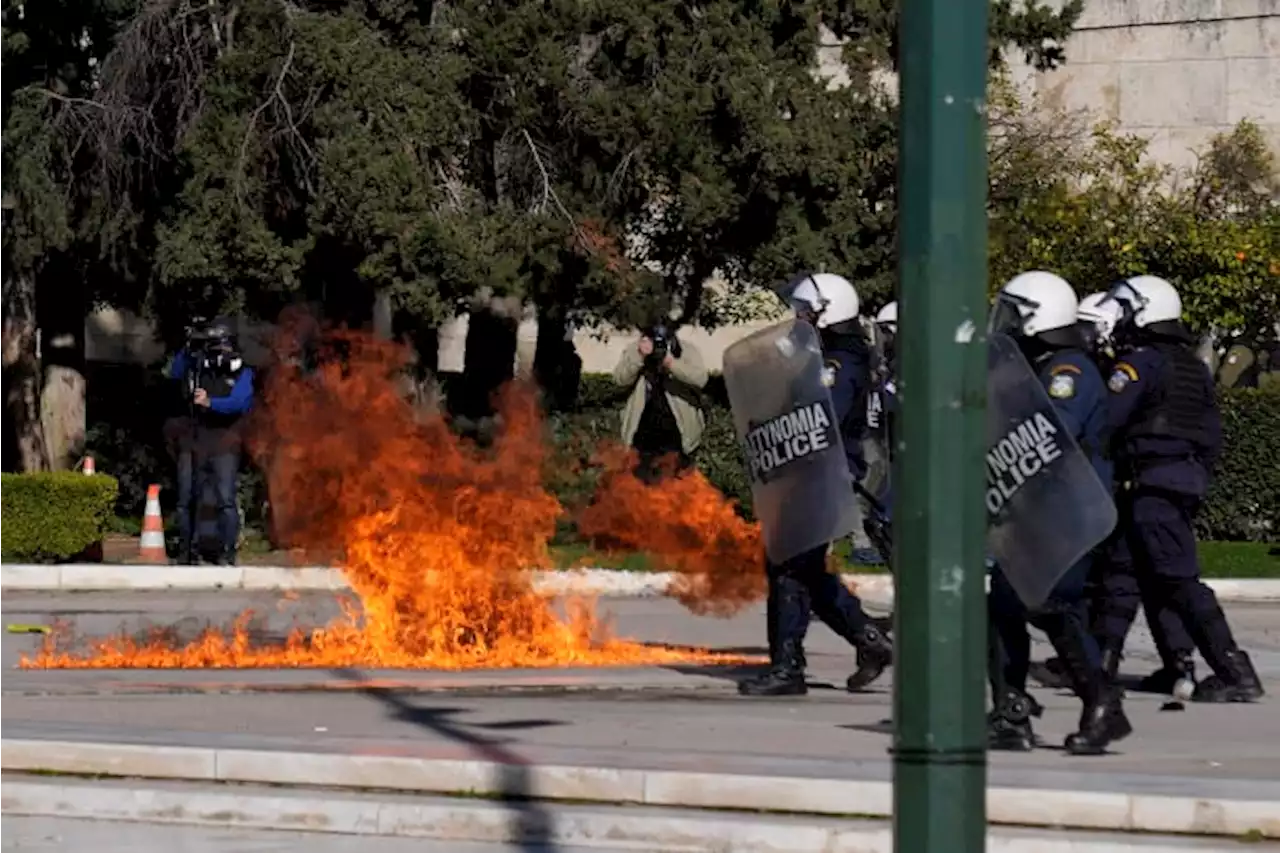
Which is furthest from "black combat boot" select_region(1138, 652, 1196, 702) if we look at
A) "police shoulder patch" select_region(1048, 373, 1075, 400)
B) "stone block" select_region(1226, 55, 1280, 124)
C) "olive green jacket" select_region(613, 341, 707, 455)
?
Answer: "stone block" select_region(1226, 55, 1280, 124)

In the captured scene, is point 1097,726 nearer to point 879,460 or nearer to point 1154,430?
point 1154,430

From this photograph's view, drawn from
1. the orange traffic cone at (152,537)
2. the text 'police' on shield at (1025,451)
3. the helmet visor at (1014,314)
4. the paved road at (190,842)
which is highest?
the helmet visor at (1014,314)

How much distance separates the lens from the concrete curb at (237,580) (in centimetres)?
1839

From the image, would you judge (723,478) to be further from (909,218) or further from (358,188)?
(909,218)

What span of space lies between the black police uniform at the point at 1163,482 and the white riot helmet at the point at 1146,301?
5cm

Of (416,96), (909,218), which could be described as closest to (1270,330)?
(416,96)

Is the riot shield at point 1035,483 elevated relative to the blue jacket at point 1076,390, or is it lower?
lower

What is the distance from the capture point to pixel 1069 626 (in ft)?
32.7

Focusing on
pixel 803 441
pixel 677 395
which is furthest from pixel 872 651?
pixel 677 395

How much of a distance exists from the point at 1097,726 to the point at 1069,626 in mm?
392

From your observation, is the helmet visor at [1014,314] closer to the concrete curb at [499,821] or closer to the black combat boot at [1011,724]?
the black combat boot at [1011,724]

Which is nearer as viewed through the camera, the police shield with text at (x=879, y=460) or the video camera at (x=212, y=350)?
the police shield with text at (x=879, y=460)

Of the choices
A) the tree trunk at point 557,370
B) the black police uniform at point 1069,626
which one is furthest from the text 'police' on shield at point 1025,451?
the tree trunk at point 557,370

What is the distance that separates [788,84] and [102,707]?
43.6ft
